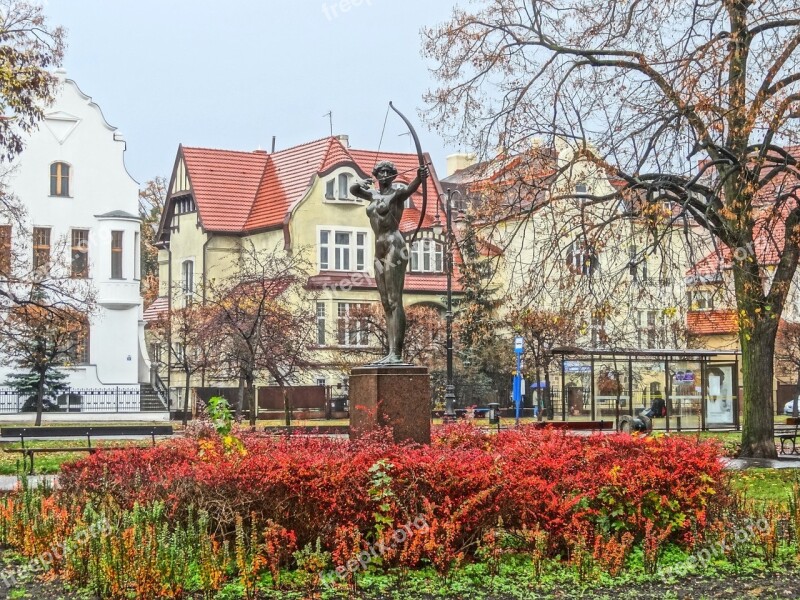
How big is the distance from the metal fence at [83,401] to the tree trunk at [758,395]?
102ft

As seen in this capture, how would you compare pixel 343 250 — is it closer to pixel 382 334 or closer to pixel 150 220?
pixel 382 334

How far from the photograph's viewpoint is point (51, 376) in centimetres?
4919

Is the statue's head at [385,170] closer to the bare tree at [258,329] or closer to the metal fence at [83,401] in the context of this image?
the bare tree at [258,329]

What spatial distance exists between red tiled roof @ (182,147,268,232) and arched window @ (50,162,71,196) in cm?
896

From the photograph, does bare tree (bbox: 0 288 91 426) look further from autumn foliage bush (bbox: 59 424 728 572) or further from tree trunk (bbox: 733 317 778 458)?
autumn foliage bush (bbox: 59 424 728 572)

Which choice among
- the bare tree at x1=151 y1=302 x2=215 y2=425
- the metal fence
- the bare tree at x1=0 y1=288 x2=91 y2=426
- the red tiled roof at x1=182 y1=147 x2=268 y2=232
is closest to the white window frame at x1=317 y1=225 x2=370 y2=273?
the red tiled roof at x1=182 y1=147 x2=268 y2=232

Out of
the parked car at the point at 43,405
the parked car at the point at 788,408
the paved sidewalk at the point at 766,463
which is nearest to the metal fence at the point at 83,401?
the parked car at the point at 43,405

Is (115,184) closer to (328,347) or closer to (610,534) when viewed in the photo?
(328,347)

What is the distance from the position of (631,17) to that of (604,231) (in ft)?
13.7

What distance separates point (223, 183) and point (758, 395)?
4178 cm

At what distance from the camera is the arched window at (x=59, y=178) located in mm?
51719

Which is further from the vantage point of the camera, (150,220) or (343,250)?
(150,220)

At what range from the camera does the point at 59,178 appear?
170ft

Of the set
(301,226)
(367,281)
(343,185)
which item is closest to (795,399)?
(367,281)
